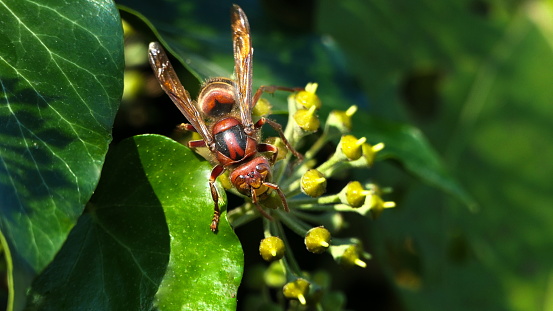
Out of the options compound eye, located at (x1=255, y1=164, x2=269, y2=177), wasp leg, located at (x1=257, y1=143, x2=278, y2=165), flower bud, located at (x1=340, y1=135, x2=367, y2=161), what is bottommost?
wasp leg, located at (x1=257, y1=143, x2=278, y2=165)

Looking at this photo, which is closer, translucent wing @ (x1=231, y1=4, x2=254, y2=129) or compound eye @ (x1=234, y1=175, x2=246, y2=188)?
compound eye @ (x1=234, y1=175, x2=246, y2=188)

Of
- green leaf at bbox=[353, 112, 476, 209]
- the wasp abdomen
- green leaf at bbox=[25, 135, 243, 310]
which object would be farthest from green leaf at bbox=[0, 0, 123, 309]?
green leaf at bbox=[353, 112, 476, 209]

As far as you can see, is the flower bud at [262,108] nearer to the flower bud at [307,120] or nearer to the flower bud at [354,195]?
the flower bud at [307,120]

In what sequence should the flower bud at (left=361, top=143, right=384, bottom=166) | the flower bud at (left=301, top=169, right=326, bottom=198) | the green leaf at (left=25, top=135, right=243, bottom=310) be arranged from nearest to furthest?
the green leaf at (left=25, top=135, right=243, bottom=310) → the flower bud at (left=301, top=169, right=326, bottom=198) → the flower bud at (left=361, top=143, right=384, bottom=166)

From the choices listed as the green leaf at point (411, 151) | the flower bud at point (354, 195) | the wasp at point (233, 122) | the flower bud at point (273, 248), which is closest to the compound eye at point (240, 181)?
the wasp at point (233, 122)

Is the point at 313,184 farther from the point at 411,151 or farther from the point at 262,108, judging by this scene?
the point at 411,151

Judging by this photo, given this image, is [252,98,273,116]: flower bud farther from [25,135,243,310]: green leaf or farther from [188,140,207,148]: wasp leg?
[25,135,243,310]: green leaf
